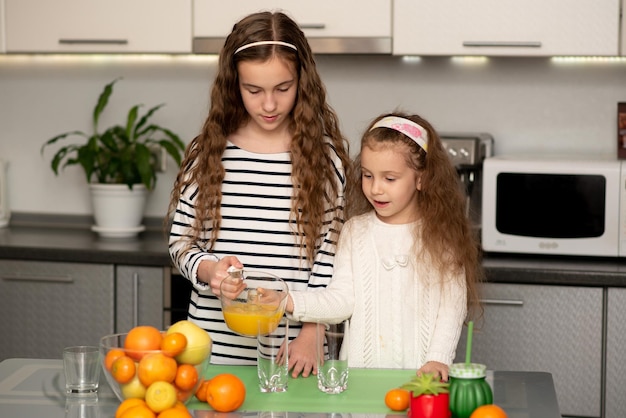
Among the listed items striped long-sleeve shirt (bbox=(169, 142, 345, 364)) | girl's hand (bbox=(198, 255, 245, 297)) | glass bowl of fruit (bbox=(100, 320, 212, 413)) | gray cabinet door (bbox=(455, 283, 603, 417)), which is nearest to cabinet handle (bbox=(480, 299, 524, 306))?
gray cabinet door (bbox=(455, 283, 603, 417))

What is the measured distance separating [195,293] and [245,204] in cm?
23

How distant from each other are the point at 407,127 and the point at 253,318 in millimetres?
574

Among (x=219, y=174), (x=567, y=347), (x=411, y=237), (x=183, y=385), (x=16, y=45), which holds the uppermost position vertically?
(x=16, y=45)

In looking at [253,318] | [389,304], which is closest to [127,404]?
[253,318]

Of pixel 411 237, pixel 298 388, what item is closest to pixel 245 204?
pixel 411 237

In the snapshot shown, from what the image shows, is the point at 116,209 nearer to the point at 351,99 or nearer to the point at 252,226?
the point at 351,99

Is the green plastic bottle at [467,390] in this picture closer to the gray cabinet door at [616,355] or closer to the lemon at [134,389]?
the lemon at [134,389]

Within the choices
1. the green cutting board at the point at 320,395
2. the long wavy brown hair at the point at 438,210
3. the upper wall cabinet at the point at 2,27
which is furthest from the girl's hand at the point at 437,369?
the upper wall cabinet at the point at 2,27

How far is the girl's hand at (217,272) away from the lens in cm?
147

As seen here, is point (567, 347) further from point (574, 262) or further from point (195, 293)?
point (195, 293)

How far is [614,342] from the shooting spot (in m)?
2.52

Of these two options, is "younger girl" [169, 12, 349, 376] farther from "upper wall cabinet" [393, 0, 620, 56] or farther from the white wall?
the white wall

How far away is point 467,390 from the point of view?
1.26 meters

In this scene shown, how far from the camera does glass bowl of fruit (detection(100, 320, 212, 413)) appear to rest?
1.25 m
